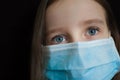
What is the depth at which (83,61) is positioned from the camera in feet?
3.94

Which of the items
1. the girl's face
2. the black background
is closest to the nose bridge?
the girl's face

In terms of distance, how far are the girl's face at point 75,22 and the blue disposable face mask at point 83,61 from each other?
0.03 m

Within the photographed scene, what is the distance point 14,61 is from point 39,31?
0.89ft

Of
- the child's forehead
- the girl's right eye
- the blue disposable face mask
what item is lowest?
the blue disposable face mask

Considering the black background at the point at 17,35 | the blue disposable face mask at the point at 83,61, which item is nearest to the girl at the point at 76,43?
the blue disposable face mask at the point at 83,61

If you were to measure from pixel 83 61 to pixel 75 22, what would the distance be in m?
0.17

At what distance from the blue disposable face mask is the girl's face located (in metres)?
0.03

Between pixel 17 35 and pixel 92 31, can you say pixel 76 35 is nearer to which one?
pixel 92 31

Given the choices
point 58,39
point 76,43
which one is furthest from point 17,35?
point 76,43

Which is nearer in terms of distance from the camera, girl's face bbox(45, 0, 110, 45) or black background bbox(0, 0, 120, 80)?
girl's face bbox(45, 0, 110, 45)

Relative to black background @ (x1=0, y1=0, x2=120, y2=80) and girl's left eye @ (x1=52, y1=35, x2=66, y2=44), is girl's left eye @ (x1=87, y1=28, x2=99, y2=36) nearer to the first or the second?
girl's left eye @ (x1=52, y1=35, x2=66, y2=44)

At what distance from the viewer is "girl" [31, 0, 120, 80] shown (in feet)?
3.98

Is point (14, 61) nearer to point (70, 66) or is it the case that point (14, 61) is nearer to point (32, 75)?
point (32, 75)

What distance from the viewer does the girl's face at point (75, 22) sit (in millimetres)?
1256
